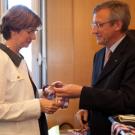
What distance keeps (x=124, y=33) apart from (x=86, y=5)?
3.77 ft

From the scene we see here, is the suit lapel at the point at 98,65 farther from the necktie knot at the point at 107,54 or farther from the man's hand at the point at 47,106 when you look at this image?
the man's hand at the point at 47,106

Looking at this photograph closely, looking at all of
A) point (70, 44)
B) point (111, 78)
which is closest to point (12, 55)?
point (111, 78)

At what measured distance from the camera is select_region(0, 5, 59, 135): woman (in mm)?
1556

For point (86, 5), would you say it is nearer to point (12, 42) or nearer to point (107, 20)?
point (107, 20)

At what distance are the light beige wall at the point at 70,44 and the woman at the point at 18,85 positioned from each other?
130 cm

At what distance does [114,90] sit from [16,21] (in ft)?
2.27

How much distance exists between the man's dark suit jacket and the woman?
0.24 meters

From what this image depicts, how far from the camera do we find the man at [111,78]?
5.77ft

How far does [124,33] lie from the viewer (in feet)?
6.47

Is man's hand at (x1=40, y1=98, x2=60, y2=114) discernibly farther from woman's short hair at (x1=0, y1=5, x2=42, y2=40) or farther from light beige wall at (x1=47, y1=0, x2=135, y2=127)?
light beige wall at (x1=47, y1=0, x2=135, y2=127)

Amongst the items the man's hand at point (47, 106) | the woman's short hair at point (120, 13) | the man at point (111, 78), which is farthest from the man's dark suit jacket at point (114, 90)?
the man's hand at point (47, 106)

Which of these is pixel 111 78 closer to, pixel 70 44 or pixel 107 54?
pixel 107 54

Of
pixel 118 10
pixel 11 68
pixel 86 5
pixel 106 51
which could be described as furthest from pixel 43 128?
pixel 86 5

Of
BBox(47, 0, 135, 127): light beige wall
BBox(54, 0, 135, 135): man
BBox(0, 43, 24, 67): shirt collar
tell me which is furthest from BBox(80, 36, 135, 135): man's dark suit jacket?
BBox(47, 0, 135, 127): light beige wall
